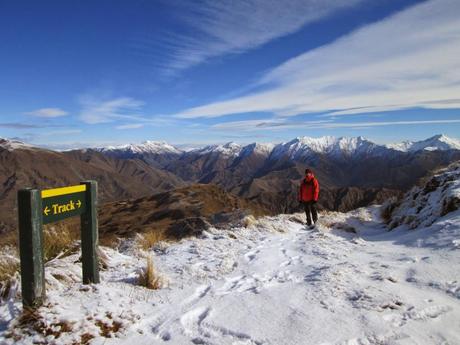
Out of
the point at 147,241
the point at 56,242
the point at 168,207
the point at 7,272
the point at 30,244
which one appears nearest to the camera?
the point at 30,244

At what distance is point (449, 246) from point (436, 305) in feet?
11.8

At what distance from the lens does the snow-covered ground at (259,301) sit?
4.63 m

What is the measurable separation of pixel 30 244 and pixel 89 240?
1314mm

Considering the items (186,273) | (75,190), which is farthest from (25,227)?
(186,273)

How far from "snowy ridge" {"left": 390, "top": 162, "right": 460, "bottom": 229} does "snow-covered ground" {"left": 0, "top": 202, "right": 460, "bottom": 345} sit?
3.46 m

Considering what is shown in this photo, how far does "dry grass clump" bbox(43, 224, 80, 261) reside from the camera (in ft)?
26.5

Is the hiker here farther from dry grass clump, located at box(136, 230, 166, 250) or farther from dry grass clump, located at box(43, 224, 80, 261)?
dry grass clump, located at box(43, 224, 80, 261)

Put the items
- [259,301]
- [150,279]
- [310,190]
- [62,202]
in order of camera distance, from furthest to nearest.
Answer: [310,190] → [150,279] → [259,301] → [62,202]

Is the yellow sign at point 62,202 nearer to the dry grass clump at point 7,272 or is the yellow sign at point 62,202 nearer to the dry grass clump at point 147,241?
the dry grass clump at point 7,272

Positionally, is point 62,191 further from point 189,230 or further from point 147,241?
point 189,230

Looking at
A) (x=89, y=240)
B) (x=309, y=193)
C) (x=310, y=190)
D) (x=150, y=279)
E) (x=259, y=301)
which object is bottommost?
(x=259, y=301)

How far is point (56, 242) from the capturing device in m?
8.52

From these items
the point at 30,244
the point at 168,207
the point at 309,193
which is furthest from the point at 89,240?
the point at 168,207

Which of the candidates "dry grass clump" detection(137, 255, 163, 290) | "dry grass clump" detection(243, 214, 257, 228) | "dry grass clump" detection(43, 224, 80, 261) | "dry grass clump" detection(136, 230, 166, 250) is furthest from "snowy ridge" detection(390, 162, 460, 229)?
"dry grass clump" detection(43, 224, 80, 261)
